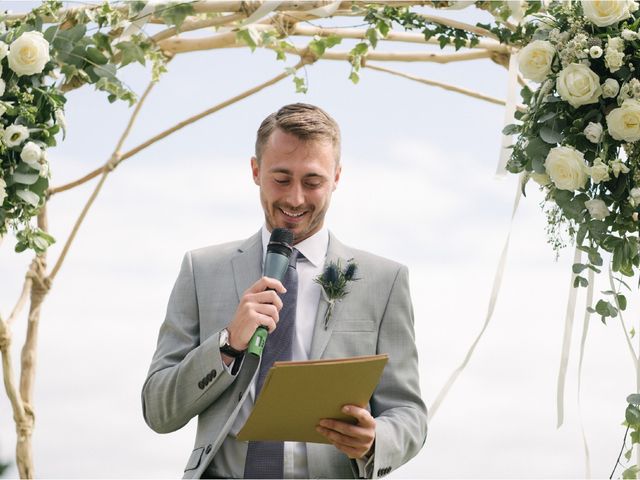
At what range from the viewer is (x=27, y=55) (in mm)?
3889

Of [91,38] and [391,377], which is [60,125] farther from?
[391,377]

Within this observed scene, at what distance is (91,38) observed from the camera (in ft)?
13.6

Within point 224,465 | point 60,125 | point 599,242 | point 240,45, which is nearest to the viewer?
point 224,465

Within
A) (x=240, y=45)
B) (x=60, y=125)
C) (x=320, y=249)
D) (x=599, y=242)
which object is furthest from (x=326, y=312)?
(x=240, y=45)

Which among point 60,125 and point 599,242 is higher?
point 60,125

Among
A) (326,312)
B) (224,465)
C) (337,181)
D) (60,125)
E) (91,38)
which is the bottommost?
(224,465)

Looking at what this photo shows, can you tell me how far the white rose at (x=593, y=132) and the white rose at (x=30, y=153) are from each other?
7.20 ft

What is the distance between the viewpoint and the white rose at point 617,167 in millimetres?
3494

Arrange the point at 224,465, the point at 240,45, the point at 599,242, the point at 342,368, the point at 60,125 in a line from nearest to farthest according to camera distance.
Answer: the point at 342,368 → the point at 224,465 → the point at 599,242 → the point at 60,125 → the point at 240,45

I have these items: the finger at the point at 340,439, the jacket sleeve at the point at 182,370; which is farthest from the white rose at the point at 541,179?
the jacket sleeve at the point at 182,370

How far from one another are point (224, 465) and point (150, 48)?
193 centimetres

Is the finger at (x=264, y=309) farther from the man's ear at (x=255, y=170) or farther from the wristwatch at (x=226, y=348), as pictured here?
the man's ear at (x=255, y=170)

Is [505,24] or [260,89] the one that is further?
[260,89]

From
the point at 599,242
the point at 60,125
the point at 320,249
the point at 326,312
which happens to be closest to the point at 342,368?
the point at 326,312
